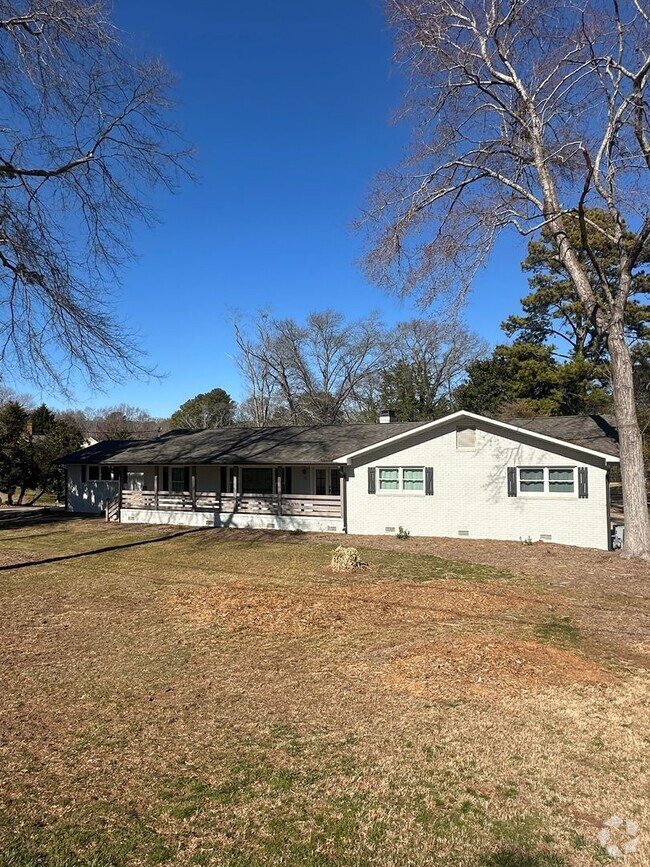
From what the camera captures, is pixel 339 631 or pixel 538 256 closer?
pixel 339 631

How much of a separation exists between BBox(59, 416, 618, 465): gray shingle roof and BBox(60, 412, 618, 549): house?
0.25 ft

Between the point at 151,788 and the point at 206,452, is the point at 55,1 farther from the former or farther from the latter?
the point at 206,452

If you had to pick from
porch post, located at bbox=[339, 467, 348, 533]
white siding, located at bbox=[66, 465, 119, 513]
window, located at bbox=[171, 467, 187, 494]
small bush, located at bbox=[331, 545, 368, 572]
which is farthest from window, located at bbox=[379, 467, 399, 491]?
white siding, located at bbox=[66, 465, 119, 513]

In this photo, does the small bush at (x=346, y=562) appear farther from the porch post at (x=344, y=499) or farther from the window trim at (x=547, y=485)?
the window trim at (x=547, y=485)

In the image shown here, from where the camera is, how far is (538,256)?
3241 cm

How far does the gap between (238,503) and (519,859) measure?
60.6 ft

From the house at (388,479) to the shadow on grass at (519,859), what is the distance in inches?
531

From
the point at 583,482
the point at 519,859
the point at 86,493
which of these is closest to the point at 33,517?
the point at 86,493

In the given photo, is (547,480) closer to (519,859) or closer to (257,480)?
(257,480)

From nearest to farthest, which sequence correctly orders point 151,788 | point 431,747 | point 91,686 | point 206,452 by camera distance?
1. point 151,788
2. point 431,747
3. point 91,686
4. point 206,452

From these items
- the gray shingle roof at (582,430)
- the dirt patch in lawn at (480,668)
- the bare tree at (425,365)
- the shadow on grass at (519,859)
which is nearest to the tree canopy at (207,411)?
the bare tree at (425,365)

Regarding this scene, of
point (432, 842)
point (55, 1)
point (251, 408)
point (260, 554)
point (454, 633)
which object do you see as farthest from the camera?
point (251, 408)

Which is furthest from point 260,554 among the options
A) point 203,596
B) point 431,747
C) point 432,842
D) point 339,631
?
point 432,842

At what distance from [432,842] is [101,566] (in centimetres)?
1132
